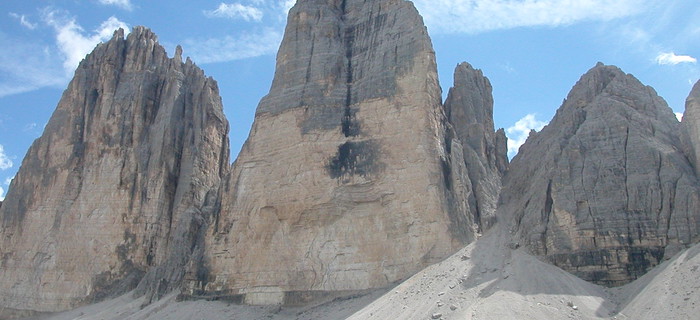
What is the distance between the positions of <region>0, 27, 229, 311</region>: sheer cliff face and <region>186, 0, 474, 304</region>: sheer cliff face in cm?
758

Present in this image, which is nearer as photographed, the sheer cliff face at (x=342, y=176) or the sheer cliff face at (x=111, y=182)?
the sheer cliff face at (x=342, y=176)

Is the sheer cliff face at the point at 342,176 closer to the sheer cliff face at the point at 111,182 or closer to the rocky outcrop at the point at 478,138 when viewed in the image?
the rocky outcrop at the point at 478,138

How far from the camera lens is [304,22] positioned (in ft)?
125

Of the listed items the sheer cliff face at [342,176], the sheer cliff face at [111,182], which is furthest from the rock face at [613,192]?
the sheer cliff face at [111,182]

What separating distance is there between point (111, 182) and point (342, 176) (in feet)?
67.6

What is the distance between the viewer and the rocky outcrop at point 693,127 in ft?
Result: 85.6

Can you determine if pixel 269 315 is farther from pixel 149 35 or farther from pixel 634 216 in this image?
pixel 149 35

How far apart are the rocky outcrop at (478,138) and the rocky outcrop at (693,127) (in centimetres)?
888

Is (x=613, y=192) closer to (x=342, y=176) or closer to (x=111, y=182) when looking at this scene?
(x=342, y=176)

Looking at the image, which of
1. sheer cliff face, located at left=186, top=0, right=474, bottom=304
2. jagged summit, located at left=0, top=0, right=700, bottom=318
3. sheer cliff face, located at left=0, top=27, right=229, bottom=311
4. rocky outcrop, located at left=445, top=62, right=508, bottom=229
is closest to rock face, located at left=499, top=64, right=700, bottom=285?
jagged summit, located at left=0, top=0, right=700, bottom=318

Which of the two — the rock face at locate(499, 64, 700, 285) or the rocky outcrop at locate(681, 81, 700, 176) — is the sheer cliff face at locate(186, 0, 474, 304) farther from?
the rocky outcrop at locate(681, 81, 700, 176)

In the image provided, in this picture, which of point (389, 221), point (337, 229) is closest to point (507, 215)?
point (389, 221)

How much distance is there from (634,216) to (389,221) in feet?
34.3

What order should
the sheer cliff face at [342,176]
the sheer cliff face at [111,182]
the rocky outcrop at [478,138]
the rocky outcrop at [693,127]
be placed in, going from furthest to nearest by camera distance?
1. the sheer cliff face at [111,182]
2. the rocky outcrop at [478,138]
3. the sheer cliff face at [342,176]
4. the rocky outcrop at [693,127]
